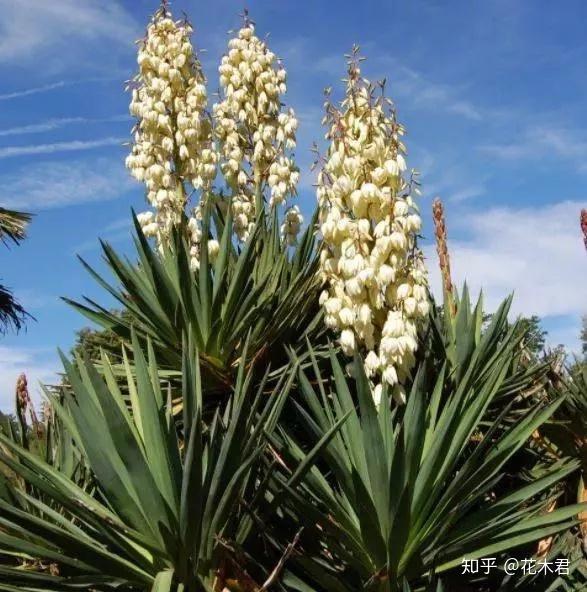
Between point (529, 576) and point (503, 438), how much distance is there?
0.51 m

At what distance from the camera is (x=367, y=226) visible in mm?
2598

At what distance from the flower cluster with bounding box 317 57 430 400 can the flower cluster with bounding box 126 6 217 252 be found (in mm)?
1033

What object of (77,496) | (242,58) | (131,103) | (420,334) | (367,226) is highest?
(242,58)

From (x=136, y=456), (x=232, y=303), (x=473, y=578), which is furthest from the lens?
(x=232, y=303)

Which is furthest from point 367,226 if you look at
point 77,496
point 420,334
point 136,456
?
point 77,496

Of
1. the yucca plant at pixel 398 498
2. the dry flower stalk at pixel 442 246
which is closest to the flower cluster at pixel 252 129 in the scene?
the dry flower stalk at pixel 442 246

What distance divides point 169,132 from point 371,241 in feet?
4.50

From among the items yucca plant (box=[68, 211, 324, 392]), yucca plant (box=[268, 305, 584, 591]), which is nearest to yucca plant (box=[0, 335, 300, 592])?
yucca plant (box=[268, 305, 584, 591])

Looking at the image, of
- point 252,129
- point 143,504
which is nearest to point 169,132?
point 252,129

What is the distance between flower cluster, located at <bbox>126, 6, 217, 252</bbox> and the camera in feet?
11.7

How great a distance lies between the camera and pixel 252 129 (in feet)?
12.8

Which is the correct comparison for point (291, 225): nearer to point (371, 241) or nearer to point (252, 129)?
point (252, 129)

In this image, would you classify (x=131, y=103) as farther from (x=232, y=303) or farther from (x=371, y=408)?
(x=371, y=408)

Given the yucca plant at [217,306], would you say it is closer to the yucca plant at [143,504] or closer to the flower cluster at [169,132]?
the flower cluster at [169,132]
